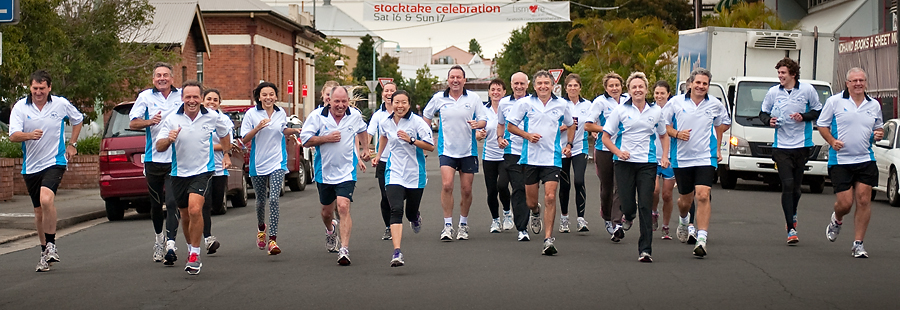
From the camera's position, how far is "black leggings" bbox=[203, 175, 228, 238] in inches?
423

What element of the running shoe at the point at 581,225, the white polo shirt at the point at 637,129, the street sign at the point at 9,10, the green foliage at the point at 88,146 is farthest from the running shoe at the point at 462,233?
the green foliage at the point at 88,146

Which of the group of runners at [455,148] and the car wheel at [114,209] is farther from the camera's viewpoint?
the car wheel at [114,209]

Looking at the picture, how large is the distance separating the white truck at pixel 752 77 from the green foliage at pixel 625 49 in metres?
15.8

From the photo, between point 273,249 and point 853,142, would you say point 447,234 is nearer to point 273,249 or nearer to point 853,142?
point 273,249

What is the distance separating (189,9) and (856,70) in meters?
28.0

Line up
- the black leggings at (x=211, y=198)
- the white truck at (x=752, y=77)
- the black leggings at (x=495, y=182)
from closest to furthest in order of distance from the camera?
the black leggings at (x=211, y=198)
the black leggings at (x=495, y=182)
the white truck at (x=752, y=77)

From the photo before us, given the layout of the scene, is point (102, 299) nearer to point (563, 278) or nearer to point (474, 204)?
point (563, 278)

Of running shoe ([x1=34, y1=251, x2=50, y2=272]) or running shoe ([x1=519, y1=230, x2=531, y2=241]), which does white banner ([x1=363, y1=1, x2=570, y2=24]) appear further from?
running shoe ([x1=34, y1=251, x2=50, y2=272])

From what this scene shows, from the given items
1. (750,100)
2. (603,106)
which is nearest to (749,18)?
(750,100)

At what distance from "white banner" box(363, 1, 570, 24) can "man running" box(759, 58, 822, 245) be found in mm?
25467

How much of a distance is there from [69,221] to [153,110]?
5560 millimetres

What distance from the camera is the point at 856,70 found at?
1072 centimetres

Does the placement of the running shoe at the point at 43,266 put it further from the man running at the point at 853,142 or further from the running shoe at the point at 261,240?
the man running at the point at 853,142

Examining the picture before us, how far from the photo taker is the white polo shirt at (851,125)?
34.5 ft
